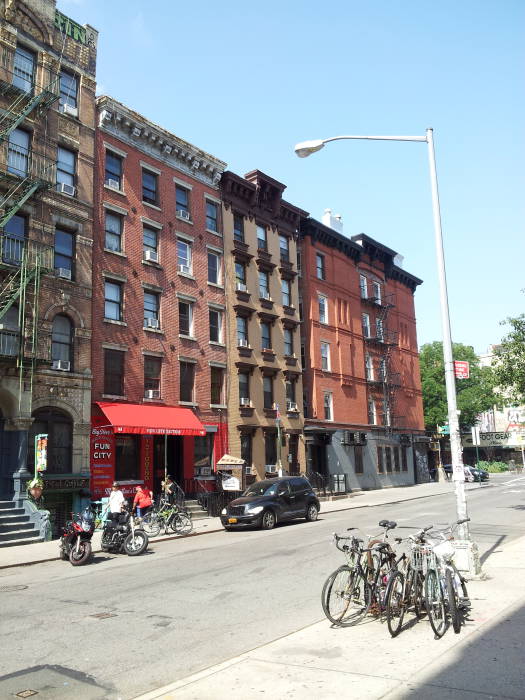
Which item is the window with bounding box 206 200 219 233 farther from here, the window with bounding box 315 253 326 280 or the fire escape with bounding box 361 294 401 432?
the fire escape with bounding box 361 294 401 432

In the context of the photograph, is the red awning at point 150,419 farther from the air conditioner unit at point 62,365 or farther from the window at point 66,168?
the window at point 66,168

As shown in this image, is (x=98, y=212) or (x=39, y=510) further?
(x=98, y=212)

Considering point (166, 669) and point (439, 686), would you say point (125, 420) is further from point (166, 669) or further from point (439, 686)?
point (439, 686)

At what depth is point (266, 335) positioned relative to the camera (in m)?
35.1

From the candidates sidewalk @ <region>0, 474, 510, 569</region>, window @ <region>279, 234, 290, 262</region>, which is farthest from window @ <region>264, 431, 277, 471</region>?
window @ <region>279, 234, 290, 262</region>

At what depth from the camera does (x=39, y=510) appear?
1995cm

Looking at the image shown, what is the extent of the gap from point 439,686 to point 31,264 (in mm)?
20270

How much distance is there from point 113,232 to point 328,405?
63.5 ft

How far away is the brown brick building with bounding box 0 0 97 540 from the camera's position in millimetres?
21016

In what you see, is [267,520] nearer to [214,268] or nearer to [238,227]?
[214,268]

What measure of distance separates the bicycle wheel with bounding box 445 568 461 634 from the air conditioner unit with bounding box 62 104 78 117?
23.8 meters

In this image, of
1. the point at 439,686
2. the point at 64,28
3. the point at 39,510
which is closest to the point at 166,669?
the point at 439,686

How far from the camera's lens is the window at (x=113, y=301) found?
25.6 metres

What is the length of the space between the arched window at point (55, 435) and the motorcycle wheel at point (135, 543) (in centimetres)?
684
